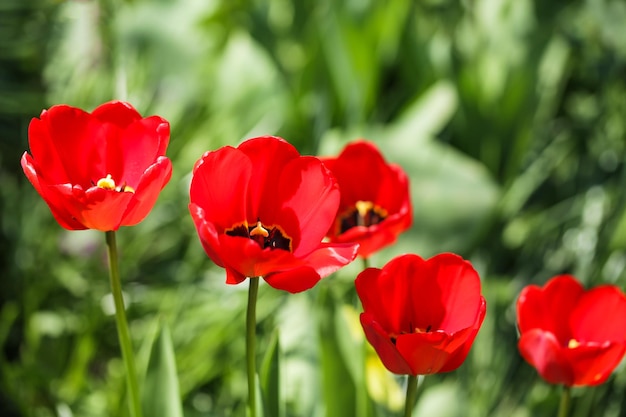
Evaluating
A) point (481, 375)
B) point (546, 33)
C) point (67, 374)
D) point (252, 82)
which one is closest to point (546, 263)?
point (481, 375)

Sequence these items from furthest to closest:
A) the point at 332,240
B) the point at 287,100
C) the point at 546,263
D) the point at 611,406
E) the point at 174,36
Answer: the point at 174,36
the point at 287,100
the point at 546,263
the point at 611,406
the point at 332,240

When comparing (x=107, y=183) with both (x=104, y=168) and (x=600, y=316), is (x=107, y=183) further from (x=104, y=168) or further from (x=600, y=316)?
(x=600, y=316)

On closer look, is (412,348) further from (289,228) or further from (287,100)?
(287,100)

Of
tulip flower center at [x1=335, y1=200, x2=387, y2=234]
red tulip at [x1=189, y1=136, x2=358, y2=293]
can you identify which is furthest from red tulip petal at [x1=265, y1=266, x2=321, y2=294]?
tulip flower center at [x1=335, y1=200, x2=387, y2=234]

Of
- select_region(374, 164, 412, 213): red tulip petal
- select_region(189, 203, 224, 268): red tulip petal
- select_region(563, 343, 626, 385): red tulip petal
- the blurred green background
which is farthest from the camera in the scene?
the blurred green background

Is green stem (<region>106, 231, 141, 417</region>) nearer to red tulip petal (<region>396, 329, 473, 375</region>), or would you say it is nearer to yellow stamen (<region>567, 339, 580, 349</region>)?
red tulip petal (<region>396, 329, 473, 375</region>)

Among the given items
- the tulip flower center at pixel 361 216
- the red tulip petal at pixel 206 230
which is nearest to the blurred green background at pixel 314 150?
the tulip flower center at pixel 361 216

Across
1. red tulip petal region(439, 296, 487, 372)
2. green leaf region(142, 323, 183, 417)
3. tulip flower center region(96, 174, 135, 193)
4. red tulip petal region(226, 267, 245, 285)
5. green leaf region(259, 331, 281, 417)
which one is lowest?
green leaf region(142, 323, 183, 417)
